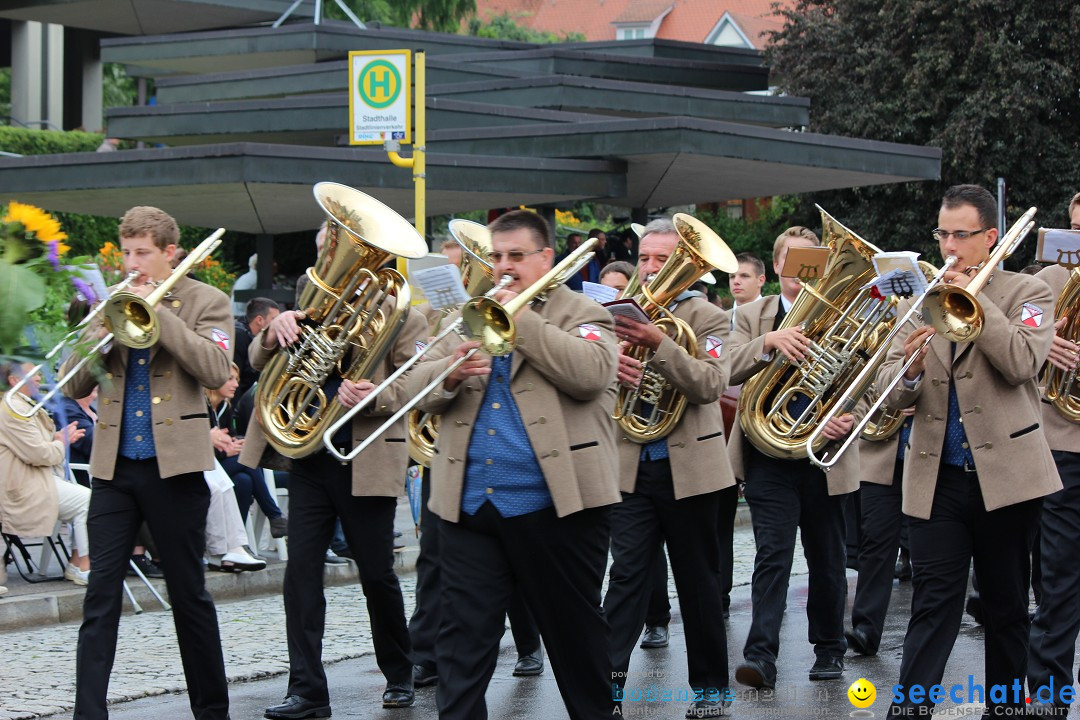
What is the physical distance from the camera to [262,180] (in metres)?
15.5

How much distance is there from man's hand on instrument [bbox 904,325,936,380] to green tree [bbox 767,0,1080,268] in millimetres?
21991

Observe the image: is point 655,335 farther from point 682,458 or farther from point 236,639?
point 236,639

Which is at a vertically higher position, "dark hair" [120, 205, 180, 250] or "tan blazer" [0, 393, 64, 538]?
"dark hair" [120, 205, 180, 250]

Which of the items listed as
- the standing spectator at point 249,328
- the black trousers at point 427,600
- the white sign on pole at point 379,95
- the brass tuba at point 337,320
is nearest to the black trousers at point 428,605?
the black trousers at point 427,600

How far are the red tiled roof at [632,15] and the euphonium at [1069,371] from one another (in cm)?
5857

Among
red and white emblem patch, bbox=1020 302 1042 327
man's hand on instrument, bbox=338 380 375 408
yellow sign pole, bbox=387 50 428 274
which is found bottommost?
man's hand on instrument, bbox=338 380 375 408

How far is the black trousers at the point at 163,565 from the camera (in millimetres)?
6145

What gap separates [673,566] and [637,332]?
3.80 ft

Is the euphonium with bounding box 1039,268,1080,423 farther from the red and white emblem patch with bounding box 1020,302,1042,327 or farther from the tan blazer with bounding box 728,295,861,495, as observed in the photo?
the red and white emblem patch with bounding box 1020,302,1042,327

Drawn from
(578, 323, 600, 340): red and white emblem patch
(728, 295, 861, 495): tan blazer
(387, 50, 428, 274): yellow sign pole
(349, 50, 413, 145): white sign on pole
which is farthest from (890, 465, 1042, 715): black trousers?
(349, 50, 413, 145): white sign on pole

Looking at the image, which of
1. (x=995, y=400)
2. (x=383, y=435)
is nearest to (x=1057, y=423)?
(x=995, y=400)

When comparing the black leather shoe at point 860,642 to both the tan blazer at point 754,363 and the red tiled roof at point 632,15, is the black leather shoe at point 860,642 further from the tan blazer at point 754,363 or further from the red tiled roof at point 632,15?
the red tiled roof at point 632,15

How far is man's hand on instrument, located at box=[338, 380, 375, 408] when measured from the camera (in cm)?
657

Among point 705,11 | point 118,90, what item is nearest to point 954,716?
point 118,90
